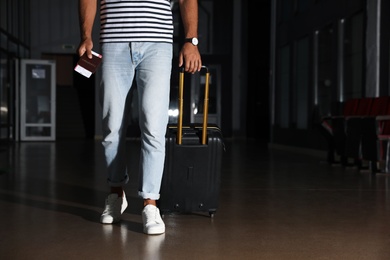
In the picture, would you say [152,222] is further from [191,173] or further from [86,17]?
[86,17]

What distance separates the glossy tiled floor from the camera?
231 cm

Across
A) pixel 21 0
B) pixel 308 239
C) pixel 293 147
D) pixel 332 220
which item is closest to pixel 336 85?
pixel 293 147

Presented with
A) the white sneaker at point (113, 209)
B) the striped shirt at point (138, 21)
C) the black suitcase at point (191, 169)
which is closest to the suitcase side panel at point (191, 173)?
the black suitcase at point (191, 169)

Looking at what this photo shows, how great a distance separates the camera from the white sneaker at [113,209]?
9.52 ft

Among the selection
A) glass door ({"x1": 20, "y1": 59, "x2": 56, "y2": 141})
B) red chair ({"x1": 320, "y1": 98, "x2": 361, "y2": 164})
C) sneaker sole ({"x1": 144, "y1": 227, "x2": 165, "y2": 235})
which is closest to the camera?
sneaker sole ({"x1": 144, "y1": 227, "x2": 165, "y2": 235})

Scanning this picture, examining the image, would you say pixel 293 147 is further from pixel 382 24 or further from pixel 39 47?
pixel 39 47

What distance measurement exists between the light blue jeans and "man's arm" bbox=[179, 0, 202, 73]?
93 millimetres

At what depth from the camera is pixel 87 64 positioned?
2654 mm

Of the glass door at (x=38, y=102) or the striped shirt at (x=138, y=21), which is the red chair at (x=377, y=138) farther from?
the glass door at (x=38, y=102)

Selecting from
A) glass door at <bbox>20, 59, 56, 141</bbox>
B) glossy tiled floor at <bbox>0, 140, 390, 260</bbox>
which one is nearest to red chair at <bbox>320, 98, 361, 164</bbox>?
glossy tiled floor at <bbox>0, 140, 390, 260</bbox>

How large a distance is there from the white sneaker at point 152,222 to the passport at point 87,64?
677 mm

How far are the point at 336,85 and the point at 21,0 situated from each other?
1039cm

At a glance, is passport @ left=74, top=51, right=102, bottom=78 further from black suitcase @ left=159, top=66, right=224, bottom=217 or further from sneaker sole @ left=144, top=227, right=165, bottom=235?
sneaker sole @ left=144, top=227, right=165, bottom=235

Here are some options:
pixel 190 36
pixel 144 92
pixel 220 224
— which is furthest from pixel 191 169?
pixel 190 36
